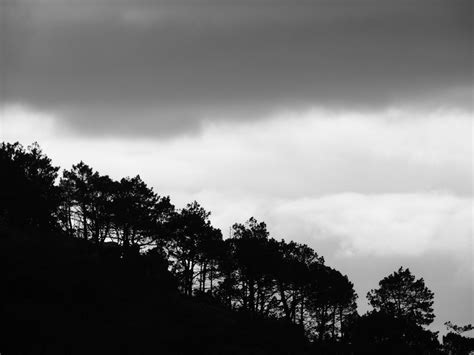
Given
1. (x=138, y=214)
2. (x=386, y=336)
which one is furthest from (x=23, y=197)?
(x=386, y=336)

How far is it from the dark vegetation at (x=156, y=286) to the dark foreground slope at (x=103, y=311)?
0.48 feet

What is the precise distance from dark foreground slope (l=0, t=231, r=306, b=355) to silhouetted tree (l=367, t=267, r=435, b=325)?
19.7 m

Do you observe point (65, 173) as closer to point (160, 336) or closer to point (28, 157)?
point (28, 157)

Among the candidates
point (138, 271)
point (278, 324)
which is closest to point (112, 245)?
point (138, 271)

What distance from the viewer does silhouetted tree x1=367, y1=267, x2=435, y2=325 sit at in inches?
3031

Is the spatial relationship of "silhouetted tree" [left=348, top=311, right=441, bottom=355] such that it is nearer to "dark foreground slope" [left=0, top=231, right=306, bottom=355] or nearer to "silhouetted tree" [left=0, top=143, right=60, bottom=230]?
"dark foreground slope" [left=0, top=231, right=306, bottom=355]

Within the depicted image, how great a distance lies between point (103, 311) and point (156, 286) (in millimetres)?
11162

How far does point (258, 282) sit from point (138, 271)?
17.0 m

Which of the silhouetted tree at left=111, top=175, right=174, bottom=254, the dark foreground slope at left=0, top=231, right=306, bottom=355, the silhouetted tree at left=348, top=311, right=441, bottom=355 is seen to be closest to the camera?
the dark foreground slope at left=0, top=231, right=306, bottom=355

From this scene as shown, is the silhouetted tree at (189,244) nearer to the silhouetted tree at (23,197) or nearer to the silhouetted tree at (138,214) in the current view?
the silhouetted tree at (138,214)

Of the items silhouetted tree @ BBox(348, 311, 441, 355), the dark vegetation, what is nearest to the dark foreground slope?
the dark vegetation

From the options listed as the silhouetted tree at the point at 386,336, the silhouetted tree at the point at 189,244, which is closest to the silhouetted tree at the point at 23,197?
the silhouetted tree at the point at 189,244

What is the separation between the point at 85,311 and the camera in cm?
5006

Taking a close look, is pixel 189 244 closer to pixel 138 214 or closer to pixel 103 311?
pixel 138 214
